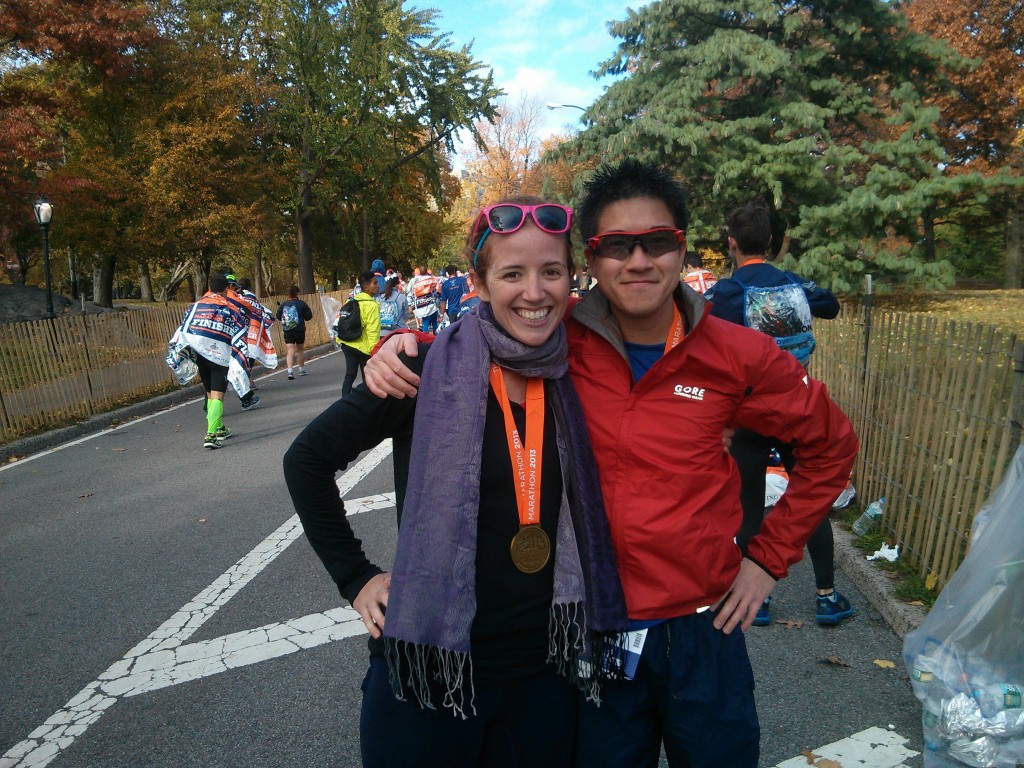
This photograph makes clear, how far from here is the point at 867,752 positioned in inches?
110

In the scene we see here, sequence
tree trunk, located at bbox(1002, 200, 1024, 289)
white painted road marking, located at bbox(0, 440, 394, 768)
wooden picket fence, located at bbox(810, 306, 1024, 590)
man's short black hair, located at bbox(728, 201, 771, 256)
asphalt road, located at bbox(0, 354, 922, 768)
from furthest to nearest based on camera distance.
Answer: tree trunk, located at bbox(1002, 200, 1024, 289), man's short black hair, located at bbox(728, 201, 771, 256), wooden picket fence, located at bbox(810, 306, 1024, 590), white painted road marking, located at bbox(0, 440, 394, 768), asphalt road, located at bbox(0, 354, 922, 768)

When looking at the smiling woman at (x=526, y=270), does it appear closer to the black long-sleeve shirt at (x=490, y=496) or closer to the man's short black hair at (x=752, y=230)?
the black long-sleeve shirt at (x=490, y=496)

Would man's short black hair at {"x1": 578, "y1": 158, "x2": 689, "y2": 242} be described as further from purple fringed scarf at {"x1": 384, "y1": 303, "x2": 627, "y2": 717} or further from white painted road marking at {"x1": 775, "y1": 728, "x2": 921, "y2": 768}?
white painted road marking at {"x1": 775, "y1": 728, "x2": 921, "y2": 768}

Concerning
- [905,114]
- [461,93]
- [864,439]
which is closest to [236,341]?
[864,439]

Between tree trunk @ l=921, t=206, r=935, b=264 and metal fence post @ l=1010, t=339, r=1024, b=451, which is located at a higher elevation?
tree trunk @ l=921, t=206, r=935, b=264

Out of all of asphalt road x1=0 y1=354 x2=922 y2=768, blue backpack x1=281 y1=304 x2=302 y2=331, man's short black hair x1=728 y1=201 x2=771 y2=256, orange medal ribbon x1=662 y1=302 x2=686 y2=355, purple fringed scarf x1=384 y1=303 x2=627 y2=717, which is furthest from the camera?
blue backpack x1=281 y1=304 x2=302 y2=331

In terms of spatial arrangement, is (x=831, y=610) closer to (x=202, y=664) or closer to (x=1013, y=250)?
(x=202, y=664)

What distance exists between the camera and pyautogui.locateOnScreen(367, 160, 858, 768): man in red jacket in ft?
5.60

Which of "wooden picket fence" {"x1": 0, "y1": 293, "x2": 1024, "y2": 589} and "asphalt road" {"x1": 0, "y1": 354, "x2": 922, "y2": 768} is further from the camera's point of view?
"wooden picket fence" {"x1": 0, "y1": 293, "x2": 1024, "y2": 589}

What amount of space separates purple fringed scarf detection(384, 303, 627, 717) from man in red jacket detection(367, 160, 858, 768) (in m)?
0.08

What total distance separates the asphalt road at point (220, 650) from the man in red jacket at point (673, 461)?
52.6 inches

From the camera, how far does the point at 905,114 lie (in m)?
15.9

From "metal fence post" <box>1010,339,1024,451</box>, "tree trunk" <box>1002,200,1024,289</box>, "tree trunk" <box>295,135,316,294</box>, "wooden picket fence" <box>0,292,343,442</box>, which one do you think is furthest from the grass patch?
"tree trunk" <box>295,135,316,294</box>

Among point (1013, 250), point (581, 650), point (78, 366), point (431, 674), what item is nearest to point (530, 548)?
point (581, 650)
